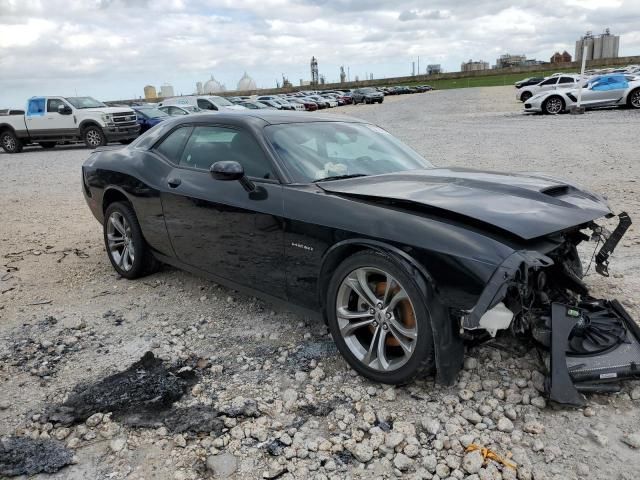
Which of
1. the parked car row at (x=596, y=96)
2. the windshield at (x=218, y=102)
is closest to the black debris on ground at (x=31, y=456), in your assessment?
the windshield at (x=218, y=102)

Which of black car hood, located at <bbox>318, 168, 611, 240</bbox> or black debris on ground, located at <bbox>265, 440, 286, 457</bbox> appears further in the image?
black car hood, located at <bbox>318, 168, 611, 240</bbox>

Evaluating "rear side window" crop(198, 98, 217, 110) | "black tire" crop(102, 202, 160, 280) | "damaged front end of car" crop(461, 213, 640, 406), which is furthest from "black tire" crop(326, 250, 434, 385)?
"rear side window" crop(198, 98, 217, 110)

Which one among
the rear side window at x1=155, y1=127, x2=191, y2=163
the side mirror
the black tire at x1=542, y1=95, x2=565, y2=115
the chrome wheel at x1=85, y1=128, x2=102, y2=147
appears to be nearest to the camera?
the side mirror

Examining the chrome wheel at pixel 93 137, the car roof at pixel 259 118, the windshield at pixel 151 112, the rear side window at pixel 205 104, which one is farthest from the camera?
the rear side window at pixel 205 104

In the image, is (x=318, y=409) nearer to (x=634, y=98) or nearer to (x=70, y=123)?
(x=70, y=123)

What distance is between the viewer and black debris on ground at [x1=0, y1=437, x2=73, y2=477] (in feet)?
8.41

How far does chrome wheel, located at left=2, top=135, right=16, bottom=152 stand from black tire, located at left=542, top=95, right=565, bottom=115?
21479 millimetres

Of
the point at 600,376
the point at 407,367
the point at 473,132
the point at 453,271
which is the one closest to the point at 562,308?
the point at 600,376

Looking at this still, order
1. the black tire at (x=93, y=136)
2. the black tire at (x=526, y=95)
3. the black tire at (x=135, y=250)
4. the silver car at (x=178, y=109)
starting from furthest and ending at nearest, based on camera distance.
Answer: the black tire at (x=526, y=95)
the silver car at (x=178, y=109)
the black tire at (x=93, y=136)
the black tire at (x=135, y=250)

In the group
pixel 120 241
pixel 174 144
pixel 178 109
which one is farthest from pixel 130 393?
pixel 178 109

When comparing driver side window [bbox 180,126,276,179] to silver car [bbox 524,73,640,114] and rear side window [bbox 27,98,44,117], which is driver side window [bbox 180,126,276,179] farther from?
silver car [bbox 524,73,640,114]

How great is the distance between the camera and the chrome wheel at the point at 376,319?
9.70 feet

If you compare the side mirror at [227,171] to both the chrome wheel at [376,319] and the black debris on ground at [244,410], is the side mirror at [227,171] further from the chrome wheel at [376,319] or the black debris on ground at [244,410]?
the black debris on ground at [244,410]

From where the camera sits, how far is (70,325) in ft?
13.7
